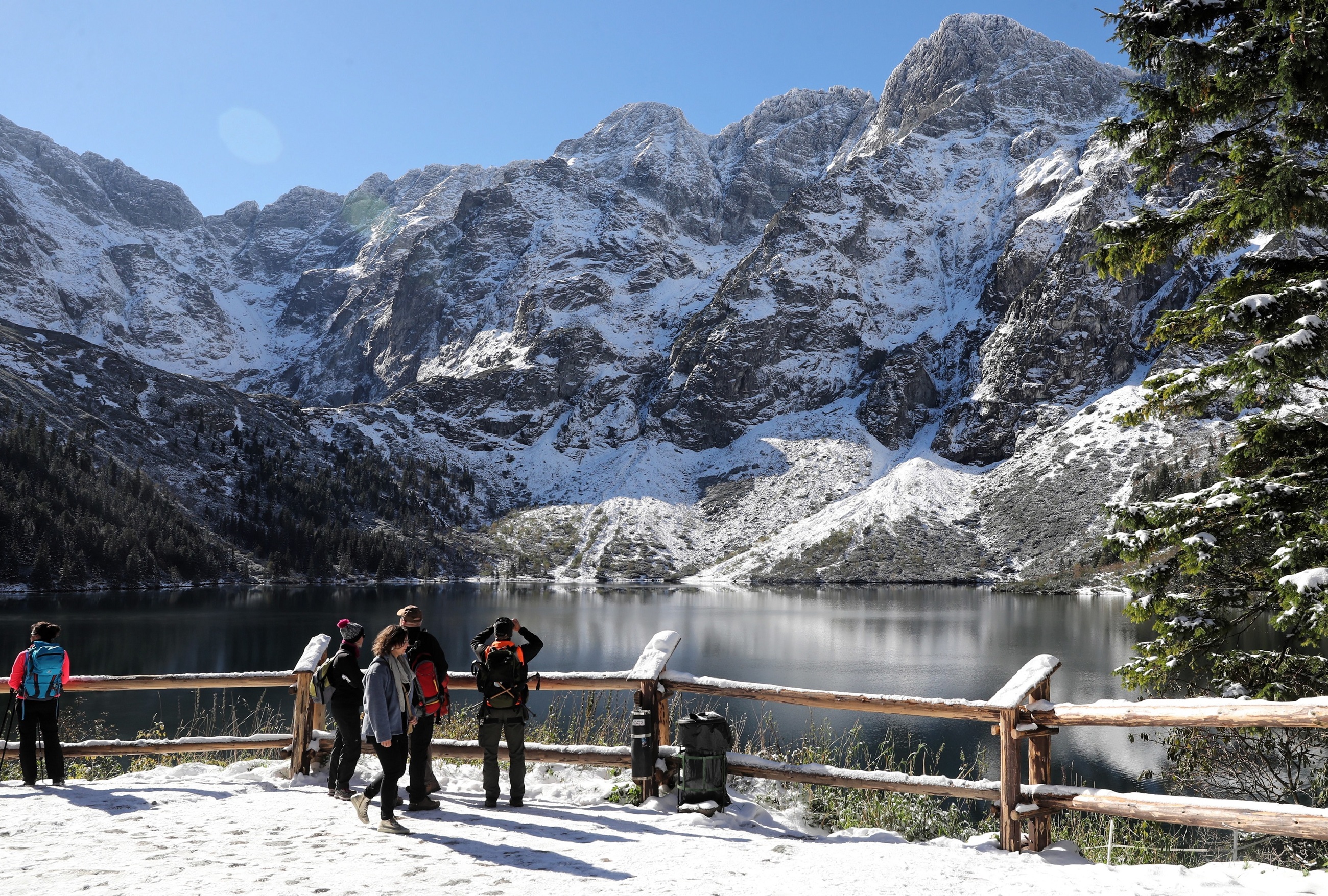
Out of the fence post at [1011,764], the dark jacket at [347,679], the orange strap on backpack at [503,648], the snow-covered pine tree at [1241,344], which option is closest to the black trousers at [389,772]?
the dark jacket at [347,679]

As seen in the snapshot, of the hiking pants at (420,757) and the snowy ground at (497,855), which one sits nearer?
the snowy ground at (497,855)

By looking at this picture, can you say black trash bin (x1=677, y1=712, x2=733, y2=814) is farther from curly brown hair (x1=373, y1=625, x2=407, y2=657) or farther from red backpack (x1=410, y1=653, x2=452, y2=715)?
curly brown hair (x1=373, y1=625, x2=407, y2=657)

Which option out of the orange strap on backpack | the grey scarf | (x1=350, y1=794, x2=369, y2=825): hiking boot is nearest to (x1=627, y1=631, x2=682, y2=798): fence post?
the orange strap on backpack

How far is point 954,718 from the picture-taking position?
918cm

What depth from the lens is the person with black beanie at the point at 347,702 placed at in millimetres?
9859

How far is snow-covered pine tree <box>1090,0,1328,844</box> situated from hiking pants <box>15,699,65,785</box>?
550 inches

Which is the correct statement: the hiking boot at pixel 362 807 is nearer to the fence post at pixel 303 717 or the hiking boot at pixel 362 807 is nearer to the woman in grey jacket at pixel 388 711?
the woman in grey jacket at pixel 388 711

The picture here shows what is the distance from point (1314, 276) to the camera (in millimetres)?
9227

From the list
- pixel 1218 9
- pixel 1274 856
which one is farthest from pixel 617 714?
pixel 1218 9

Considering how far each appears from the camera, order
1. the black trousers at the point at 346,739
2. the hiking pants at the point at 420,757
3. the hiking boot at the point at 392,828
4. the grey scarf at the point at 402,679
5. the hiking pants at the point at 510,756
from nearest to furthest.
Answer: the hiking boot at the point at 392,828
the grey scarf at the point at 402,679
the hiking pants at the point at 420,757
the hiking pants at the point at 510,756
the black trousers at the point at 346,739

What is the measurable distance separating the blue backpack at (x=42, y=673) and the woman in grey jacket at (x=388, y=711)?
5151 mm

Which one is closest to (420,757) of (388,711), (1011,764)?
(388,711)

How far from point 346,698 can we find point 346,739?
585 millimetres

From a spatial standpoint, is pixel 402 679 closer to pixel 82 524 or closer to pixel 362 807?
pixel 362 807
